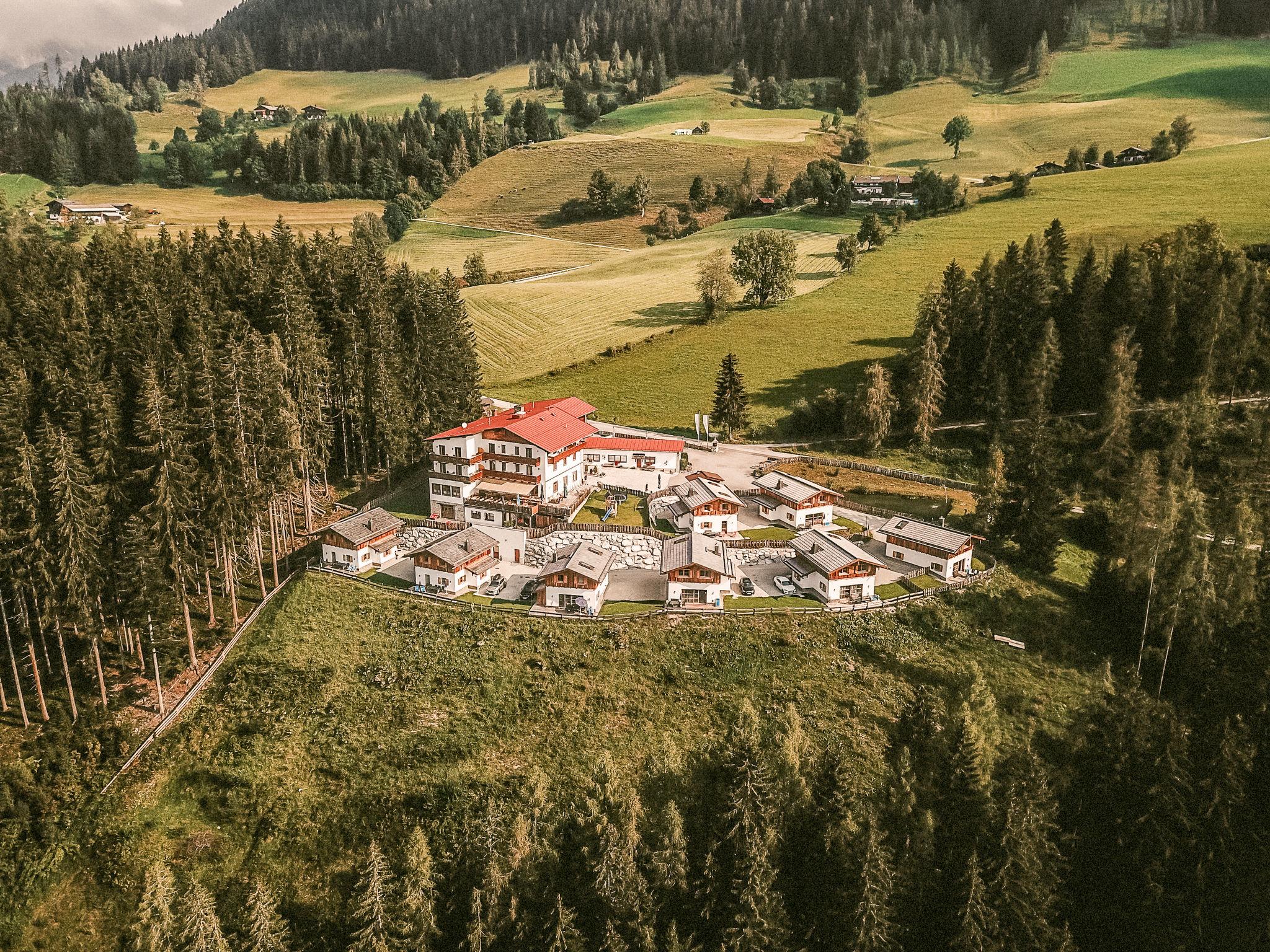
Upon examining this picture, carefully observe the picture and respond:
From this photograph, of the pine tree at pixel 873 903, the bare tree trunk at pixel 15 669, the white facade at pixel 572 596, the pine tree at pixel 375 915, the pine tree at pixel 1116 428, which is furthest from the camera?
the pine tree at pixel 1116 428

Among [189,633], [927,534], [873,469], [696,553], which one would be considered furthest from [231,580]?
[873,469]

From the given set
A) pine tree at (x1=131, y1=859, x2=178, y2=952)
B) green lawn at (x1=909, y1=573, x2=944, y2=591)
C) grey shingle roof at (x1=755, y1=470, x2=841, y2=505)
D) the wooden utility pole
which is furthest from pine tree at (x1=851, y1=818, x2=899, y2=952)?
the wooden utility pole

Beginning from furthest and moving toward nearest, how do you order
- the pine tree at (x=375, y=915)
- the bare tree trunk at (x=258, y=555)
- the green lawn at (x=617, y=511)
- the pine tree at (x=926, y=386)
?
1. the pine tree at (x=926, y=386)
2. the green lawn at (x=617, y=511)
3. the bare tree trunk at (x=258, y=555)
4. the pine tree at (x=375, y=915)

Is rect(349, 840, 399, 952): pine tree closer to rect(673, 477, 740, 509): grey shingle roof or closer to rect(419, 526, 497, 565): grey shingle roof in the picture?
rect(419, 526, 497, 565): grey shingle roof

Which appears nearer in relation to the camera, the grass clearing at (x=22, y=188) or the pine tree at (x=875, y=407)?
the pine tree at (x=875, y=407)

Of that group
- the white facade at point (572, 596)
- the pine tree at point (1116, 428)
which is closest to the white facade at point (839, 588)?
the white facade at point (572, 596)

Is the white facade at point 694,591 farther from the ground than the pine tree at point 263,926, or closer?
farther from the ground

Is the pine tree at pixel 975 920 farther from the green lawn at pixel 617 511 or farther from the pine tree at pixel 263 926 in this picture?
the green lawn at pixel 617 511
